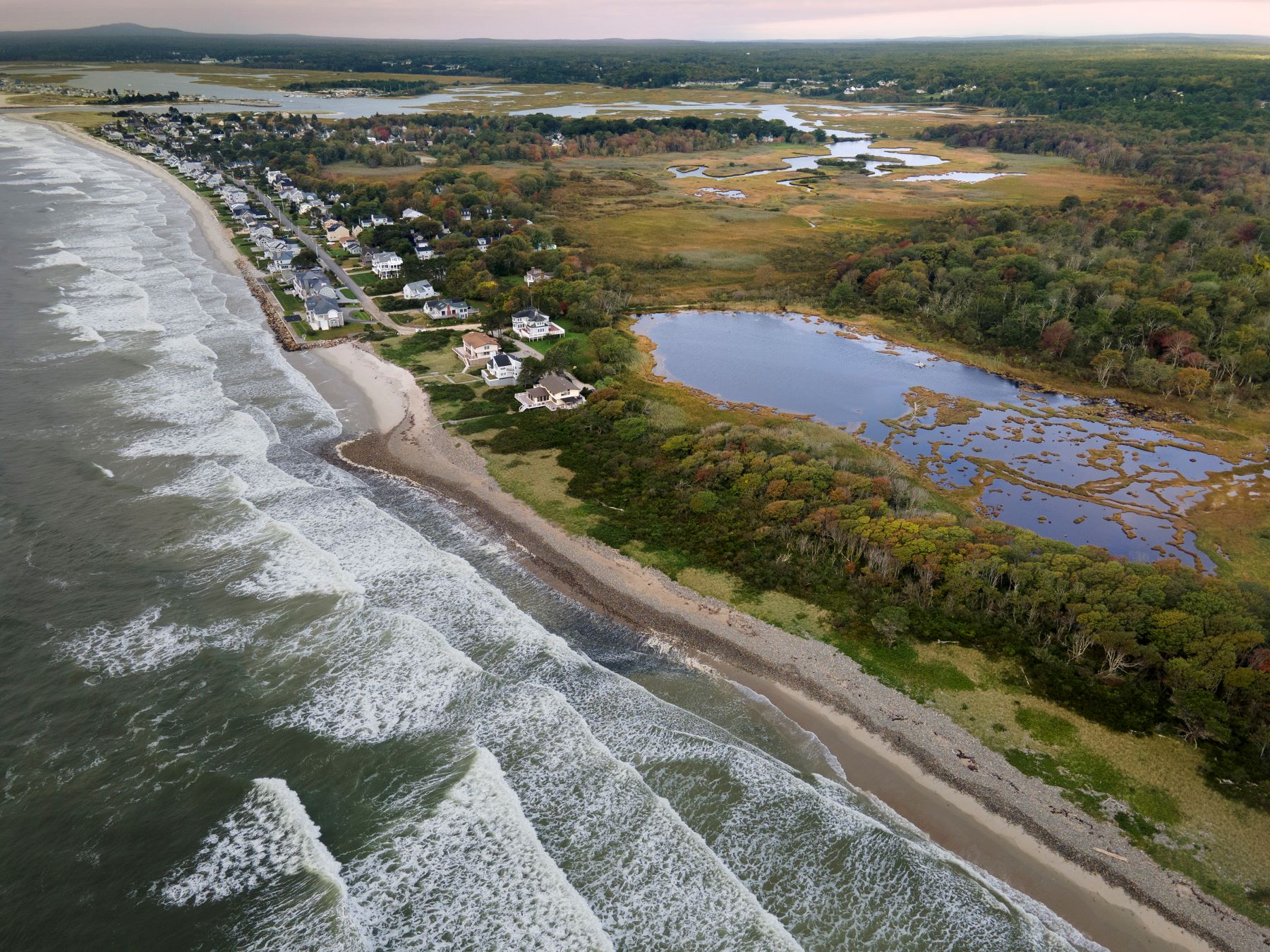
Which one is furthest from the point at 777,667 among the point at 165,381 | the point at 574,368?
the point at 165,381

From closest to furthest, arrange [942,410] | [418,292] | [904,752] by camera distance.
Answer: [904,752] → [942,410] → [418,292]

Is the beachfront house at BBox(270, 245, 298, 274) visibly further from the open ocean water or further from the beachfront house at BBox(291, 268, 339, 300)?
the open ocean water

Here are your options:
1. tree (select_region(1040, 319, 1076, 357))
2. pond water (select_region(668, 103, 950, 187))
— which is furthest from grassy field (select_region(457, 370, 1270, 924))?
pond water (select_region(668, 103, 950, 187))

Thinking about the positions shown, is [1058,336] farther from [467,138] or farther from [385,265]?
[467,138]

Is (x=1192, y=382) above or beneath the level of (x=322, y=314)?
beneath

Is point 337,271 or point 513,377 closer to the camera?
point 513,377

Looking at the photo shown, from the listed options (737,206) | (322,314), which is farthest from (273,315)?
(737,206)

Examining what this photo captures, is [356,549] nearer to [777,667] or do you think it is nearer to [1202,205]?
[777,667]
